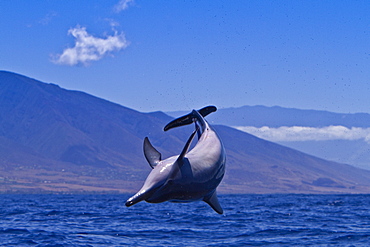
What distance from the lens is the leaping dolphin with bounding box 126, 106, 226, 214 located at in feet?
34.6

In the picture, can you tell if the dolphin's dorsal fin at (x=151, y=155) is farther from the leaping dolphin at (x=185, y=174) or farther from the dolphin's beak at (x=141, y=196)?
the dolphin's beak at (x=141, y=196)

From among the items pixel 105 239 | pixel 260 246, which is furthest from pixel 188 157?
pixel 105 239

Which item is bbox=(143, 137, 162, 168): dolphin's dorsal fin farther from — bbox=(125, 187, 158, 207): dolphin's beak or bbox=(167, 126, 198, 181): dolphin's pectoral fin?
bbox=(125, 187, 158, 207): dolphin's beak

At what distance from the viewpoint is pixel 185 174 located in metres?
10.8

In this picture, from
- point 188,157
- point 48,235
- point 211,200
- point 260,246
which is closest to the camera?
point 188,157

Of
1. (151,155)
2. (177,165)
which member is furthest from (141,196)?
(151,155)

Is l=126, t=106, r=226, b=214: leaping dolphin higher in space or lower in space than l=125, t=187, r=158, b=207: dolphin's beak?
higher

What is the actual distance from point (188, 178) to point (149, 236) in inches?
1365

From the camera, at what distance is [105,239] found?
41844mm

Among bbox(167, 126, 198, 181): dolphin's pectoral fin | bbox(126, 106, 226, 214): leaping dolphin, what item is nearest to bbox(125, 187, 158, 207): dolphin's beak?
bbox(126, 106, 226, 214): leaping dolphin

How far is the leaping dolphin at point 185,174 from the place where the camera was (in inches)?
415

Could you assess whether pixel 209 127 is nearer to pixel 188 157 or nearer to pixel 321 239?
pixel 188 157

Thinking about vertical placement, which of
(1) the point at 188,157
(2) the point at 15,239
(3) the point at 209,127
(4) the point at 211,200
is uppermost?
(3) the point at 209,127

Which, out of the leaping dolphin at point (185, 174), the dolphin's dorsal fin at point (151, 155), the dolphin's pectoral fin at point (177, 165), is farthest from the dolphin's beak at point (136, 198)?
the dolphin's dorsal fin at point (151, 155)
